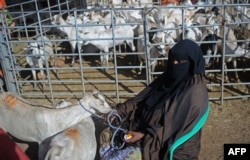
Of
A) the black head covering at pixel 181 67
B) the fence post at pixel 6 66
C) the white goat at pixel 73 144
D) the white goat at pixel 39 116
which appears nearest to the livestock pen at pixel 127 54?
the fence post at pixel 6 66

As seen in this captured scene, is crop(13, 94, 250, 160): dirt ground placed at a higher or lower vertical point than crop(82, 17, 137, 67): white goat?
lower

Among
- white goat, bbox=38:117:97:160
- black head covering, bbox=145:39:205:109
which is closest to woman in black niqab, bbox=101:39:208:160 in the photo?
black head covering, bbox=145:39:205:109

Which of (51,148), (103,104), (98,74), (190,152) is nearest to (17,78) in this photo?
(98,74)

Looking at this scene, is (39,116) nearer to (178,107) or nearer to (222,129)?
(178,107)

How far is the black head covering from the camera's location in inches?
130

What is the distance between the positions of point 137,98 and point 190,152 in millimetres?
917

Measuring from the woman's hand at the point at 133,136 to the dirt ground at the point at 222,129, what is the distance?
1.66 meters

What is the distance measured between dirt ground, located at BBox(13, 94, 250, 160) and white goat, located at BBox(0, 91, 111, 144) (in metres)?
0.56

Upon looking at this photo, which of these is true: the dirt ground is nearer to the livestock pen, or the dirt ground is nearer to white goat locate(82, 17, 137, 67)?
the livestock pen

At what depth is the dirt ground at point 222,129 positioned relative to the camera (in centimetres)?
555

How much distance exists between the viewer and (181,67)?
3375 millimetres

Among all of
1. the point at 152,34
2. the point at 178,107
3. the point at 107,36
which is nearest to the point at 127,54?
the point at 152,34

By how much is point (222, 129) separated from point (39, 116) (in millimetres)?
3260

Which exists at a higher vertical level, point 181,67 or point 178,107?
point 181,67
